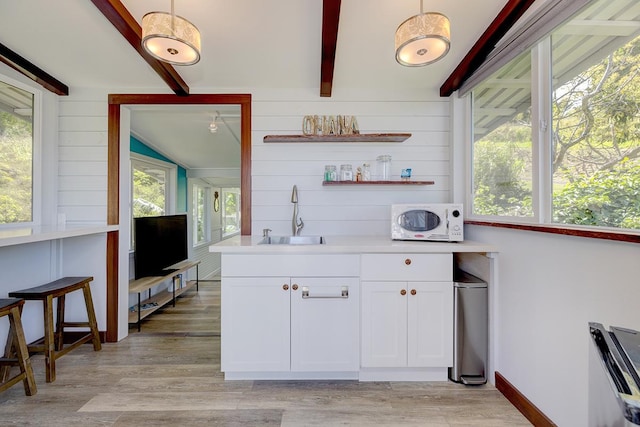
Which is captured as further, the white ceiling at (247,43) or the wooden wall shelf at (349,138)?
the wooden wall shelf at (349,138)

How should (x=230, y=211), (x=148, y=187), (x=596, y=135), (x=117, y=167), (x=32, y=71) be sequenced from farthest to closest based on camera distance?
(x=230, y=211)
(x=148, y=187)
(x=117, y=167)
(x=32, y=71)
(x=596, y=135)

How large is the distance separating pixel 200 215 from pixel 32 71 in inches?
134

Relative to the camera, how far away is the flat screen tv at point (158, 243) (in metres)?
3.11

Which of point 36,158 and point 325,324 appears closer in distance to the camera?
point 325,324

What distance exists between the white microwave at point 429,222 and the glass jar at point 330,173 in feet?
1.97

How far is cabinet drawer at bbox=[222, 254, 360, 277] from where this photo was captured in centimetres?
189

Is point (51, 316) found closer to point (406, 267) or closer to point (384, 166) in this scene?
point (406, 267)

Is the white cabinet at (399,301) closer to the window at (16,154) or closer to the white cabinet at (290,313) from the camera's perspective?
the white cabinet at (290,313)

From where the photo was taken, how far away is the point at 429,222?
2107 millimetres

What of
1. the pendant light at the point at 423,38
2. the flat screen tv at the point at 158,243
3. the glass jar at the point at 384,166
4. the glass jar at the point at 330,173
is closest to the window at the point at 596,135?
the pendant light at the point at 423,38

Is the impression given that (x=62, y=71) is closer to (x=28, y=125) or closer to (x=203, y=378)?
(x=28, y=125)

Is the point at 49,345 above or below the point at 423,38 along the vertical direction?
below

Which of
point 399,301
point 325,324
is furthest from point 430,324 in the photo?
point 325,324

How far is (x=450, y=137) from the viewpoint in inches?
99.4
